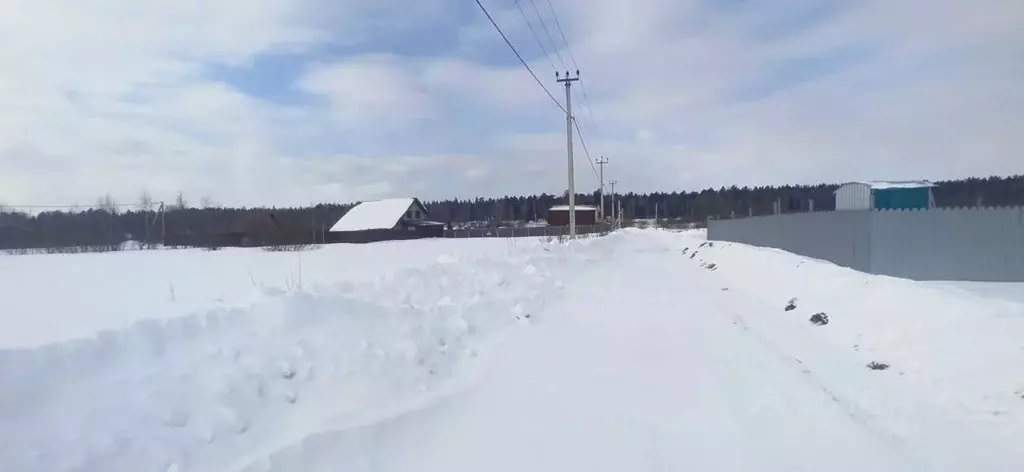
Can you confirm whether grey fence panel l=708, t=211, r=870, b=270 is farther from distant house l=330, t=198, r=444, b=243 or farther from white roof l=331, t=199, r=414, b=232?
white roof l=331, t=199, r=414, b=232

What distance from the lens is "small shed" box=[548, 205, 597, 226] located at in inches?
4056

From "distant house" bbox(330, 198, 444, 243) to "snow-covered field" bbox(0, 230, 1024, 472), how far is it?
66.1m

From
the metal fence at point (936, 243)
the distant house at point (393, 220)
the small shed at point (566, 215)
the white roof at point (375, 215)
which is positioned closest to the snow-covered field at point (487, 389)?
the metal fence at point (936, 243)

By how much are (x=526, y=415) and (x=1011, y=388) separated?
4.61 meters

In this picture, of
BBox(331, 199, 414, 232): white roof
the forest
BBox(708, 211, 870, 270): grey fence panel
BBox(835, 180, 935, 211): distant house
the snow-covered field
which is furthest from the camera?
BBox(331, 199, 414, 232): white roof

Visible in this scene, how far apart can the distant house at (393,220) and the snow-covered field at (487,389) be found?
6610 centimetres

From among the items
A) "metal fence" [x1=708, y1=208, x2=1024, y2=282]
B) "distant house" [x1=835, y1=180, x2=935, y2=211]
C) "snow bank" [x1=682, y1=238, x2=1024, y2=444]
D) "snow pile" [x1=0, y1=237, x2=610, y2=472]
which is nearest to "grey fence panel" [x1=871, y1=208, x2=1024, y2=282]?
"metal fence" [x1=708, y1=208, x2=1024, y2=282]

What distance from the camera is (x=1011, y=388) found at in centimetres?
581

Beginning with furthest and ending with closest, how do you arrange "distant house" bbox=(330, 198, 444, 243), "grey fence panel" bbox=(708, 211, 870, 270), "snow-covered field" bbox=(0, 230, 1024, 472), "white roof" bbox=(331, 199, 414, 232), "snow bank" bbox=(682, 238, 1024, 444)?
1. "white roof" bbox=(331, 199, 414, 232)
2. "distant house" bbox=(330, 198, 444, 243)
3. "grey fence panel" bbox=(708, 211, 870, 270)
4. "snow bank" bbox=(682, 238, 1024, 444)
5. "snow-covered field" bbox=(0, 230, 1024, 472)

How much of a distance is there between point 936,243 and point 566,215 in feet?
283

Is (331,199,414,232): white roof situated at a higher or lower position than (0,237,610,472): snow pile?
higher

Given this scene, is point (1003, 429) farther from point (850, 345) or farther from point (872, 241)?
point (872, 241)

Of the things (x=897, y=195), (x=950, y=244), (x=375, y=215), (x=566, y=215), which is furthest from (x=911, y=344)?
(x=566, y=215)

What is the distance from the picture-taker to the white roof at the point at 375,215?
8150 centimetres
